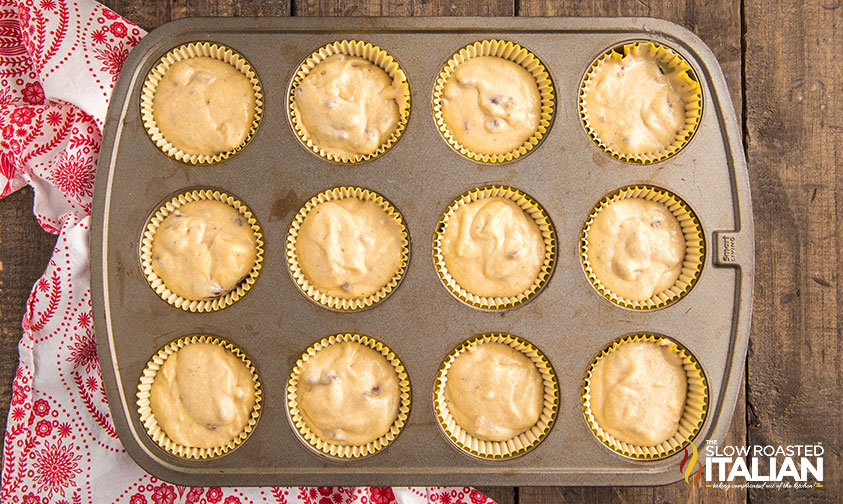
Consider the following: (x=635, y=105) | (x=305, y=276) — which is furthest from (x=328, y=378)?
(x=635, y=105)

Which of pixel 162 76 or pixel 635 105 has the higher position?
pixel 162 76

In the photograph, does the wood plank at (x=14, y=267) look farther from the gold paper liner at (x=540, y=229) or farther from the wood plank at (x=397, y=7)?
the gold paper liner at (x=540, y=229)

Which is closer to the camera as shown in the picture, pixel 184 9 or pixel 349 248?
pixel 349 248

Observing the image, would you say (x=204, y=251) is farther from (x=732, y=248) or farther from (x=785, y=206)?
(x=785, y=206)

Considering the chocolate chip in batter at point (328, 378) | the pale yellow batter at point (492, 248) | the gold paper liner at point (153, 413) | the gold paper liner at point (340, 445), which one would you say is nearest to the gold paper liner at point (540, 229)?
the pale yellow batter at point (492, 248)

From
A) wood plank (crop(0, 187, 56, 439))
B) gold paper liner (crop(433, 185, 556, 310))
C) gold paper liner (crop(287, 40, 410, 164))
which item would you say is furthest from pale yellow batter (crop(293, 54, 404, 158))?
wood plank (crop(0, 187, 56, 439))

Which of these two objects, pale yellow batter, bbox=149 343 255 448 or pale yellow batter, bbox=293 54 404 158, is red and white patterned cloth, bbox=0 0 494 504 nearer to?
pale yellow batter, bbox=149 343 255 448

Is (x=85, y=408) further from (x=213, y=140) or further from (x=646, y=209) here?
(x=646, y=209)
